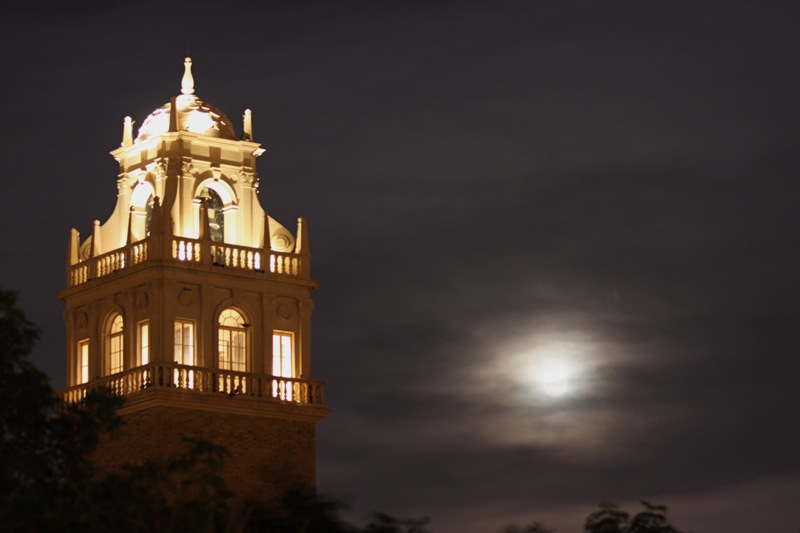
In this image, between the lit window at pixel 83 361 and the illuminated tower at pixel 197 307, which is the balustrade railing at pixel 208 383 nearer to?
the illuminated tower at pixel 197 307

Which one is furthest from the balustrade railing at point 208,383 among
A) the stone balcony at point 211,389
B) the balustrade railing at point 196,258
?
the balustrade railing at point 196,258

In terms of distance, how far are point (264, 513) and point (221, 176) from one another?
15.0 metres

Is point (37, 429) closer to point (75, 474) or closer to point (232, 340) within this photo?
point (75, 474)

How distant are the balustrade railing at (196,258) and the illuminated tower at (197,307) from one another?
0.04 m

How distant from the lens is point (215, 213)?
2886 inches

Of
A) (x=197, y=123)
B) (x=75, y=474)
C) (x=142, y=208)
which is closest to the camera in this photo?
(x=75, y=474)

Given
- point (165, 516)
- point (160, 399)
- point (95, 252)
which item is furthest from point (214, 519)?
point (95, 252)

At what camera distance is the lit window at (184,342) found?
231ft

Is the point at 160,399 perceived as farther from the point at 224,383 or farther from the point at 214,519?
the point at 214,519

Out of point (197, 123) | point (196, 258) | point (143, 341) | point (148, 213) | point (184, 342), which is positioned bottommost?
point (184, 342)

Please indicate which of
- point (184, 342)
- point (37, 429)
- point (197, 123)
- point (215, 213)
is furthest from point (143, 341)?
point (37, 429)

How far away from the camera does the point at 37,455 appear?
53.4m

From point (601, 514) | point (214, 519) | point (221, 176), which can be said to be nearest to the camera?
point (214, 519)

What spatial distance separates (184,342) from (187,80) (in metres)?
8.42
